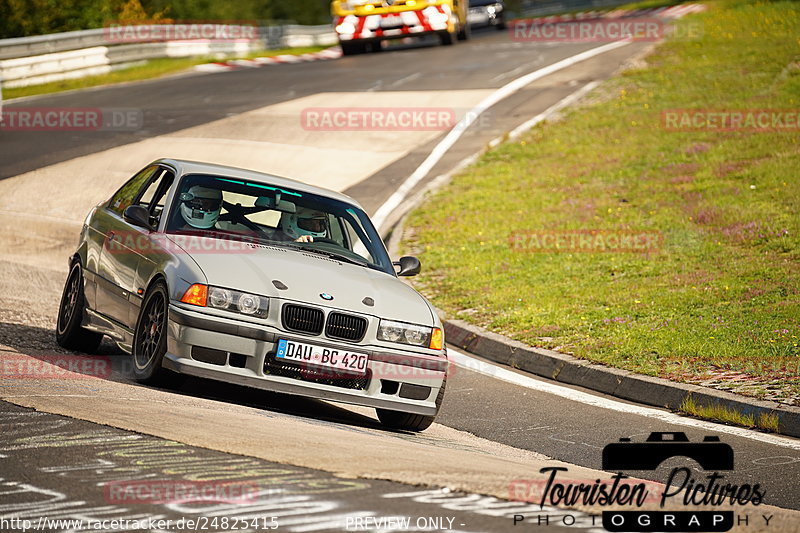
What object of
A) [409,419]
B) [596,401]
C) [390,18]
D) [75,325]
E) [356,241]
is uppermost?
[390,18]

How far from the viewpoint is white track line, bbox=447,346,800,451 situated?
7824 millimetres

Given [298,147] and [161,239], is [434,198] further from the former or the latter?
[161,239]

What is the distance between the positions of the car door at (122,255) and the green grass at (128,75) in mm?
18779

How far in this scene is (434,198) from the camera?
1750cm

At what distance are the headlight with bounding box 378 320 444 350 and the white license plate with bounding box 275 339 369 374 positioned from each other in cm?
24

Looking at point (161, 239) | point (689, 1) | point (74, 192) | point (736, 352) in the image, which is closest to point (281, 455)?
point (161, 239)

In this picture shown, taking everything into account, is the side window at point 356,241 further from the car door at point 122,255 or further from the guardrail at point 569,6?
the guardrail at point 569,6

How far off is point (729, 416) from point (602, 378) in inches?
53.1

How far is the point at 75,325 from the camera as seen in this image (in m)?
8.79

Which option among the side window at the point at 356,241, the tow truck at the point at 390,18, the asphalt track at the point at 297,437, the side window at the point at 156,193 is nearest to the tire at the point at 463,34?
the tow truck at the point at 390,18

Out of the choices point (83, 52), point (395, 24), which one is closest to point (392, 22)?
point (395, 24)

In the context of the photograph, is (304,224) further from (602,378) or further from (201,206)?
(602,378)

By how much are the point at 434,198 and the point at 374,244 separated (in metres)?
8.90

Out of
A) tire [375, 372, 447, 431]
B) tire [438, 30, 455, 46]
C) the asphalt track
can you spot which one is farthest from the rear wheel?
tire [438, 30, 455, 46]
